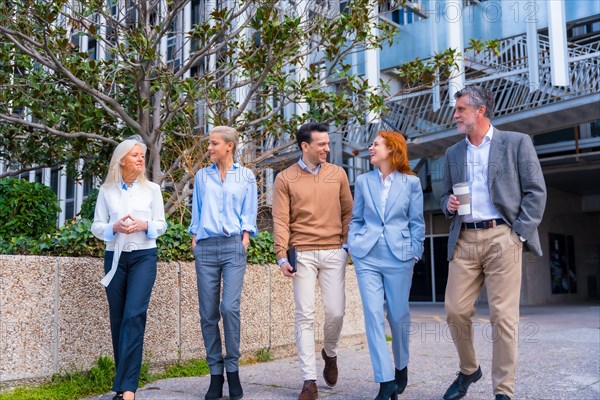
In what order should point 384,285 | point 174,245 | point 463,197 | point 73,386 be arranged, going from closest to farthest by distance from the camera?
point 463,197
point 384,285
point 73,386
point 174,245

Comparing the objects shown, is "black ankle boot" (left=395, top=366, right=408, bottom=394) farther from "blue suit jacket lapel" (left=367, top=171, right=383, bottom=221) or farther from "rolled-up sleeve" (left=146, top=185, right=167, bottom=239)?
"rolled-up sleeve" (left=146, top=185, right=167, bottom=239)

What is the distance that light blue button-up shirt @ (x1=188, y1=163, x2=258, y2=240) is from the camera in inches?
189

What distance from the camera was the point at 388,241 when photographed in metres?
4.57

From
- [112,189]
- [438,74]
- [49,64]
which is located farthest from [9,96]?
[438,74]

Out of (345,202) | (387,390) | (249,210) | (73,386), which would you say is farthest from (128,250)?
(387,390)

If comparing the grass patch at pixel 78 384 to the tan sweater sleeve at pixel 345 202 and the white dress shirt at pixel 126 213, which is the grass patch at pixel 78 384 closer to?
the white dress shirt at pixel 126 213

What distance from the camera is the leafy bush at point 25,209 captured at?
7.56 m

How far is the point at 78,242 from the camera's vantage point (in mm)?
5430

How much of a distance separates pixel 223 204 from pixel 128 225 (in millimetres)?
740

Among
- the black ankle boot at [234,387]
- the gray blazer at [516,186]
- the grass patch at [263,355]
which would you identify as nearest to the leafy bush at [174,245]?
the grass patch at [263,355]

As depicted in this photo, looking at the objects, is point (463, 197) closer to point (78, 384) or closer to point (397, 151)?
point (397, 151)

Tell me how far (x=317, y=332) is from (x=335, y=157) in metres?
9.92

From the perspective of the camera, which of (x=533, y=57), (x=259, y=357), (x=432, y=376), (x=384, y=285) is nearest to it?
(x=384, y=285)

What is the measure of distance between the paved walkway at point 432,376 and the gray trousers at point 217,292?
1.24 ft
